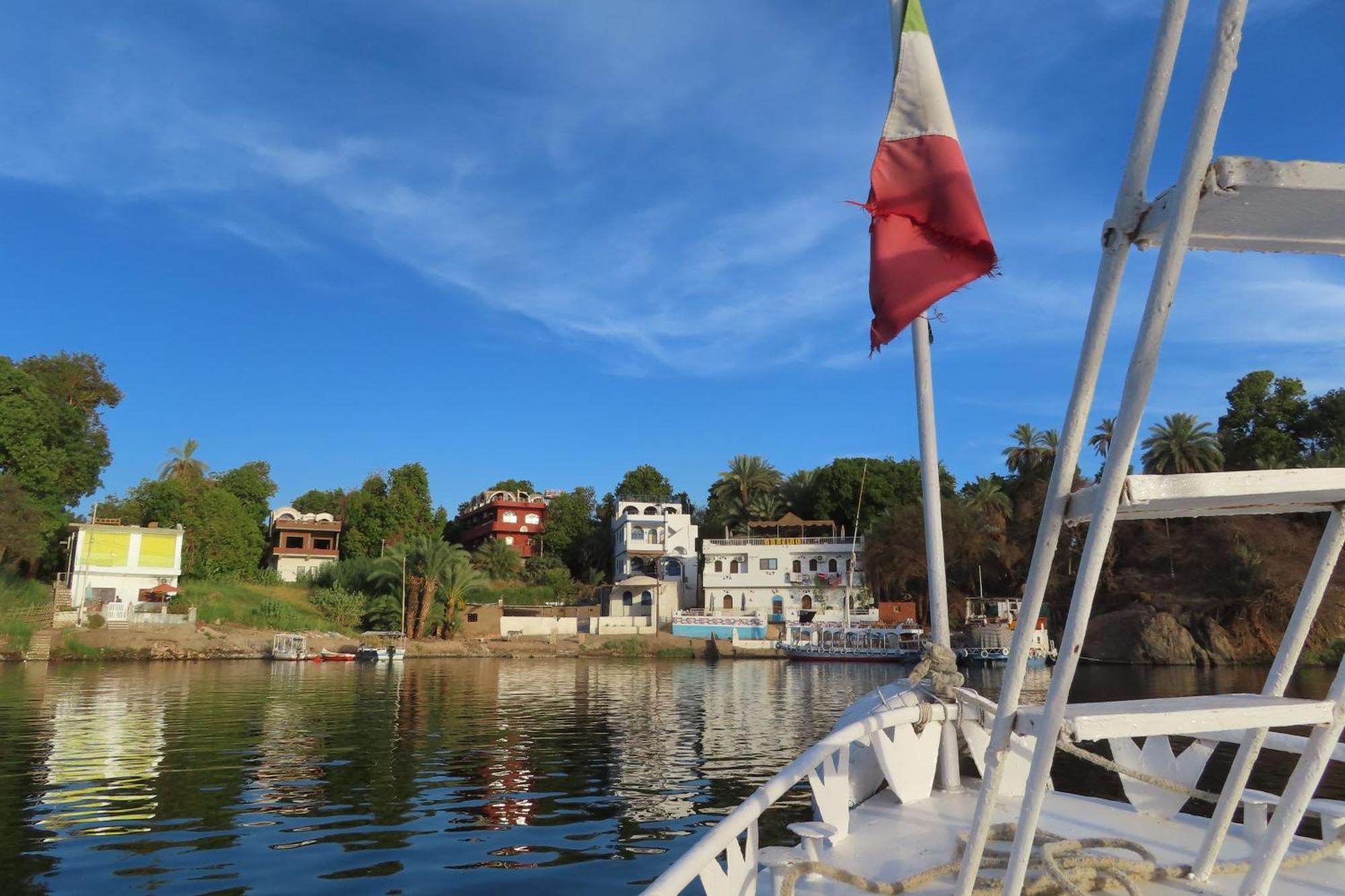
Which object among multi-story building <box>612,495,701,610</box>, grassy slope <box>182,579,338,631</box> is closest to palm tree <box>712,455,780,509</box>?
multi-story building <box>612,495,701,610</box>

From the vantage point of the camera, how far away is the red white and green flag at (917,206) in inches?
228

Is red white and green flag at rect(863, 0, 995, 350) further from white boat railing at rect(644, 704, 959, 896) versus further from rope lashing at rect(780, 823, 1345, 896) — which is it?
rope lashing at rect(780, 823, 1345, 896)

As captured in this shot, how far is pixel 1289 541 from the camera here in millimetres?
49656

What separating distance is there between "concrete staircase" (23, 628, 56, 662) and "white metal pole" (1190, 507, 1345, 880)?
174ft

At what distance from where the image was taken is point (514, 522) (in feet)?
277

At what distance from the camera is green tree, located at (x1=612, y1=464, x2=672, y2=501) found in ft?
305

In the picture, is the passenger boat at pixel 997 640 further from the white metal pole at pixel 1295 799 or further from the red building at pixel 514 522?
the white metal pole at pixel 1295 799

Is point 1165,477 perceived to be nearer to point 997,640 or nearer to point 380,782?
point 380,782

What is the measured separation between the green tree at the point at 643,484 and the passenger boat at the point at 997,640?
39.7m

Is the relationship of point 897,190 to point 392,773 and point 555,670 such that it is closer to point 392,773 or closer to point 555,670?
point 392,773

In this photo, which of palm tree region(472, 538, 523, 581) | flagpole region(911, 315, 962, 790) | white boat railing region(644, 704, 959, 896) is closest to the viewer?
white boat railing region(644, 704, 959, 896)

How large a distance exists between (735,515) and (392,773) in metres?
69.2

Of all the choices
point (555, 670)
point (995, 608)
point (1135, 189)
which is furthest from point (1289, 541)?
point (1135, 189)

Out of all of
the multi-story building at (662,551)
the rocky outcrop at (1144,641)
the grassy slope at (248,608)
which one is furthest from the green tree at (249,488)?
the rocky outcrop at (1144,641)
